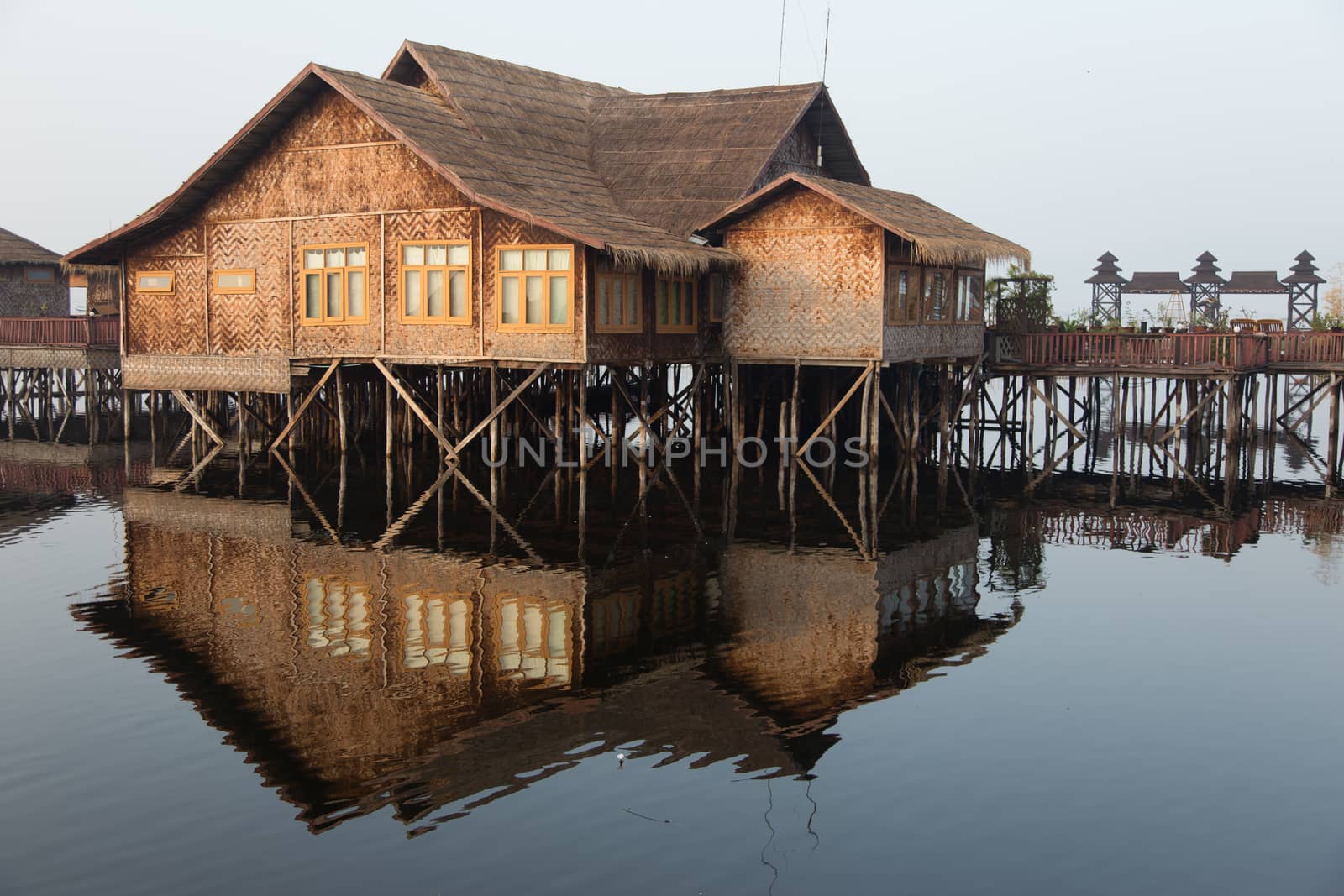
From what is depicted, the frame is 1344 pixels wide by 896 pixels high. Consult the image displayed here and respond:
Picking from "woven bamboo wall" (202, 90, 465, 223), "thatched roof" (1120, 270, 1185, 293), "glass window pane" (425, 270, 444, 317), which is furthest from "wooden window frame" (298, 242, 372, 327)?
"thatched roof" (1120, 270, 1185, 293)

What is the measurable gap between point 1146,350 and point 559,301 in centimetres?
1420

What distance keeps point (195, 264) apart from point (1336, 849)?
2361cm

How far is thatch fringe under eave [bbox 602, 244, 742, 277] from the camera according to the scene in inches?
854

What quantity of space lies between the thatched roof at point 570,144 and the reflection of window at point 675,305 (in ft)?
2.66

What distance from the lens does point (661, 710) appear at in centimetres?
1242

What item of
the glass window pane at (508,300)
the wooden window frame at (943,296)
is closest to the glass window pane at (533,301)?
the glass window pane at (508,300)

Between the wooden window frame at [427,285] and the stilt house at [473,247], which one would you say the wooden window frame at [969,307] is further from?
the wooden window frame at [427,285]

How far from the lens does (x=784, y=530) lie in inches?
834

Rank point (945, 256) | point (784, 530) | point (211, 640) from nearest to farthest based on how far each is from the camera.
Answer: point (211, 640)
point (784, 530)
point (945, 256)

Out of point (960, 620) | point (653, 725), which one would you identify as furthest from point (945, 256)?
point (653, 725)

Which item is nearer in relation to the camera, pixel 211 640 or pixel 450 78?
pixel 211 640

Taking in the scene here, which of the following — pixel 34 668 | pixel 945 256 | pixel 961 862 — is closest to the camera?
pixel 961 862

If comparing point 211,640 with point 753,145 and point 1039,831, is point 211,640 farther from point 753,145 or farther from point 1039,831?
point 753,145

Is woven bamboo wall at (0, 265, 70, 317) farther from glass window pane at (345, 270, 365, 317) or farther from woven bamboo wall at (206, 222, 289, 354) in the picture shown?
glass window pane at (345, 270, 365, 317)
